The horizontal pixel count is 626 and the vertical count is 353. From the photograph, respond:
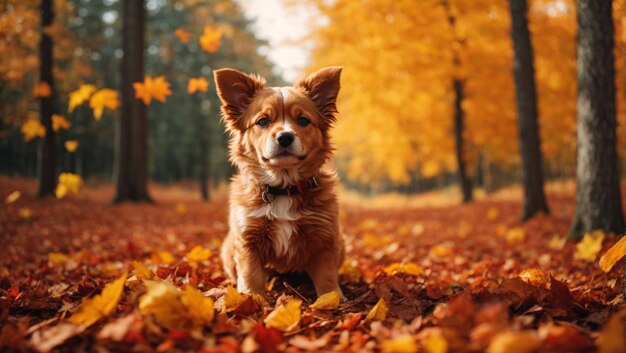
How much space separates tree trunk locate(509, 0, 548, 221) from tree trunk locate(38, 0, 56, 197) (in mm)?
12780

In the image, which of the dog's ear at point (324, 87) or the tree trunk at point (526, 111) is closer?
the dog's ear at point (324, 87)

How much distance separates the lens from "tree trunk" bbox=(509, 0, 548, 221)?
25.4ft

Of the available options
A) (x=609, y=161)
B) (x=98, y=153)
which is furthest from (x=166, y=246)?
(x=98, y=153)

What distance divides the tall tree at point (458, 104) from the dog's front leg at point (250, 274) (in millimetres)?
11102

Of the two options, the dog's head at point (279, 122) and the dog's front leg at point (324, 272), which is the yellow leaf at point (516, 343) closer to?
the dog's front leg at point (324, 272)

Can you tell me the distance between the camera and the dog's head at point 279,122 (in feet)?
10.3

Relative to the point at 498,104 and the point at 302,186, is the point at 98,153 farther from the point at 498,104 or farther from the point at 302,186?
the point at 302,186

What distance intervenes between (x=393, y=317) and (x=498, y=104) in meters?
13.1

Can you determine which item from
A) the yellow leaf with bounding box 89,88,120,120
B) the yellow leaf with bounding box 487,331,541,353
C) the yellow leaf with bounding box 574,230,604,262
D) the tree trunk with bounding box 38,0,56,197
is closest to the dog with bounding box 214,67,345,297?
the yellow leaf with bounding box 487,331,541,353

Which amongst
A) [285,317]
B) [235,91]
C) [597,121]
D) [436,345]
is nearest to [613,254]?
[436,345]

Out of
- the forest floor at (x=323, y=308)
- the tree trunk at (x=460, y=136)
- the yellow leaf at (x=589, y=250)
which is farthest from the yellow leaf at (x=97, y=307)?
the tree trunk at (x=460, y=136)

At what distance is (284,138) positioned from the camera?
3.07 meters

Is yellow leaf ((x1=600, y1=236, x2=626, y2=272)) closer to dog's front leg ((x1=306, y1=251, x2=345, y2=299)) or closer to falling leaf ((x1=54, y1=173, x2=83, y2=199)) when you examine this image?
dog's front leg ((x1=306, y1=251, x2=345, y2=299))

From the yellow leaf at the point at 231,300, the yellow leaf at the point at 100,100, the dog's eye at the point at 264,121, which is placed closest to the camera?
the yellow leaf at the point at 231,300
